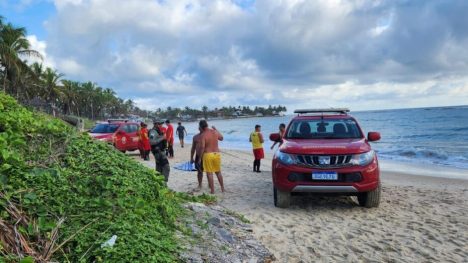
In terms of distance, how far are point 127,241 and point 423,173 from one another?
1347 centimetres

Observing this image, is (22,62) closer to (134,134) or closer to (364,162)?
(134,134)

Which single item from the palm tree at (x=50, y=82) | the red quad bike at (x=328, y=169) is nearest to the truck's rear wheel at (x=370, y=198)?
the red quad bike at (x=328, y=169)

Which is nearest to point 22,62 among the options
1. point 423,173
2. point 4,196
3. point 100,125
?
point 100,125

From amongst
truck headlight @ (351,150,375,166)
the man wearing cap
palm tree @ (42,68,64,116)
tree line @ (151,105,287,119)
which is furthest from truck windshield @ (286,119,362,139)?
tree line @ (151,105,287,119)

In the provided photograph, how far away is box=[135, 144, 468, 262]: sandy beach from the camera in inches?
195

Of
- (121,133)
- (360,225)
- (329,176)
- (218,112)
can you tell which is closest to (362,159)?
(329,176)

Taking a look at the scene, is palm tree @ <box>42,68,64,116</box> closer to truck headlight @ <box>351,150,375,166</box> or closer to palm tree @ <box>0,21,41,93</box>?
palm tree @ <box>0,21,41,93</box>

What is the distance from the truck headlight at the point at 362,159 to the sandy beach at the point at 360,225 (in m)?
0.89

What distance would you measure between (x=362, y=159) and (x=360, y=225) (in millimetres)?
1191

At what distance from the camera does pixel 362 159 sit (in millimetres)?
6785

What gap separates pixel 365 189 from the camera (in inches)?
265

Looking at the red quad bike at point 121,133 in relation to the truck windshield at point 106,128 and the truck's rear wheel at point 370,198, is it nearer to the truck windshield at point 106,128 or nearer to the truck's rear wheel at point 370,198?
the truck windshield at point 106,128

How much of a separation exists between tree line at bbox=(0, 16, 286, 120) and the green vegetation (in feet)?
12.1

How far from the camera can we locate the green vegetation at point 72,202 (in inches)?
131
